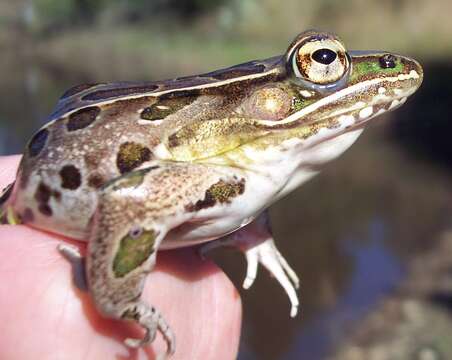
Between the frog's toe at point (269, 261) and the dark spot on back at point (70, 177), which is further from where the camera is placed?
the frog's toe at point (269, 261)

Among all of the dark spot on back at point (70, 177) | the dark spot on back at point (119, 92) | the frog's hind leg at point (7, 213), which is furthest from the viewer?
the frog's hind leg at point (7, 213)

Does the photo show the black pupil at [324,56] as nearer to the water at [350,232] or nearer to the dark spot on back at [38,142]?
the dark spot on back at [38,142]

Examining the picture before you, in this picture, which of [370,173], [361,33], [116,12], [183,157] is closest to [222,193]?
[183,157]

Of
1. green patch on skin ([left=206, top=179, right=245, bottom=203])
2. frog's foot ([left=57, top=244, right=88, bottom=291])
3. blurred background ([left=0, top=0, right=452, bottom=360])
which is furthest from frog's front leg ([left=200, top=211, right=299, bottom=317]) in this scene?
blurred background ([left=0, top=0, right=452, bottom=360])

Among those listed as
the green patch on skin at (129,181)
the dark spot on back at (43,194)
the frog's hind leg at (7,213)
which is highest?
the green patch on skin at (129,181)

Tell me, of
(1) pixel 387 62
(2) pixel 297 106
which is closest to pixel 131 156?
(2) pixel 297 106

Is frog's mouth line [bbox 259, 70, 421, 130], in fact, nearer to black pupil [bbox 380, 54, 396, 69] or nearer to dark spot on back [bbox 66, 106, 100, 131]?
black pupil [bbox 380, 54, 396, 69]

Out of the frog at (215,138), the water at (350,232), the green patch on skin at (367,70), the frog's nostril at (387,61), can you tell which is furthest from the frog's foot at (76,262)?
the water at (350,232)
